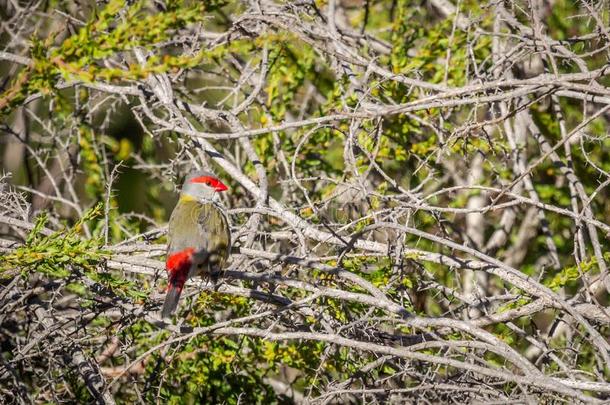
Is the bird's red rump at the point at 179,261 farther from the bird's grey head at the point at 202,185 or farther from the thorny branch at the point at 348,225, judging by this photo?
the bird's grey head at the point at 202,185

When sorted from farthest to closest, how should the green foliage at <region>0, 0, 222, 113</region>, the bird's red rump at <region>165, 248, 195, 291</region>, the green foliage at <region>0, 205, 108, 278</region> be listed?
the bird's red rump at <region>165, 248, 195, 291</region>
the green foliage at <region>0, 205, 108, 278</region>
the green foliage at <region>0, 0, 222, 113</region>

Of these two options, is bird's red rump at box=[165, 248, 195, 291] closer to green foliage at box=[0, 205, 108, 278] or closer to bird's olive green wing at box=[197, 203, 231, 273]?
bird's olive green wing at box=[197, 203, 231, 273]

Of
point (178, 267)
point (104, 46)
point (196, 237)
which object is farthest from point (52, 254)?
point (196, 237)

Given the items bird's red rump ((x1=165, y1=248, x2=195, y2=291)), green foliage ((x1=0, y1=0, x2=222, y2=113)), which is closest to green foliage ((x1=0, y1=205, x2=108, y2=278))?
bird's red rump ((x1=165, y1=248, x2=195, y2=291))

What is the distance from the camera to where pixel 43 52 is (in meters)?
2.87

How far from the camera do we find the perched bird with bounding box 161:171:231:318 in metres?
3.86

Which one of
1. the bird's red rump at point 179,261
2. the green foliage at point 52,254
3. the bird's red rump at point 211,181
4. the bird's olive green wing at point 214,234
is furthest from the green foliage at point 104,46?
the bird's red rump at point 211,181

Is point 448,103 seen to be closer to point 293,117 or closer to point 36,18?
point 293,117

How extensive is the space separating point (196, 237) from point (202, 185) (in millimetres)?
467

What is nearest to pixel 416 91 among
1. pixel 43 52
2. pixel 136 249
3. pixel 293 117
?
pixel 293 117

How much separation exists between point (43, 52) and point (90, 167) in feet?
9.26

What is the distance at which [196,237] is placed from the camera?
167 inches

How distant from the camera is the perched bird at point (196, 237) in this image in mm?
3861

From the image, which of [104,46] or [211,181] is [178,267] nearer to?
[211,181]
